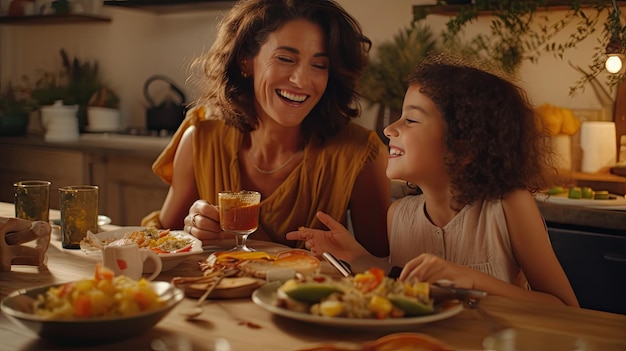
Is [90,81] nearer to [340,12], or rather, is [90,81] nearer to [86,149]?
[86,149]

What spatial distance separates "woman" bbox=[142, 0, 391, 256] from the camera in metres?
2.08

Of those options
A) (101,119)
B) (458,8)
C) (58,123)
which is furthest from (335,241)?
(101,119)

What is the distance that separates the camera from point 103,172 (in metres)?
4.10

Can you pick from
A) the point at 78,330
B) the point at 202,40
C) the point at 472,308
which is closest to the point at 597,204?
the point at 472,308

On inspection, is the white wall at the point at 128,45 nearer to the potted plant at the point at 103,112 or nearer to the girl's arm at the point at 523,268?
the potted plant at the point at 103,112

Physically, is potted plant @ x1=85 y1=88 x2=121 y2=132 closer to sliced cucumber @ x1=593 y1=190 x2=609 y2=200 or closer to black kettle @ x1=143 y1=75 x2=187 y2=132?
black kettle @ x1=143 y1=75 x2=187 y2=132

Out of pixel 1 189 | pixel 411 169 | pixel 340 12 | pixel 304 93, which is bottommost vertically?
pixel 1 189

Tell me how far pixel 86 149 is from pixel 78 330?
3230 millimetres

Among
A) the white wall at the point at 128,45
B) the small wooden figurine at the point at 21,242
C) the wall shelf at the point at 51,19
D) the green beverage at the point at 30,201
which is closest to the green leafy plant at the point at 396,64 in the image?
the white wall at the point at 128,45

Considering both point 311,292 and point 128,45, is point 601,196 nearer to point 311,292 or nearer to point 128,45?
point 311,292

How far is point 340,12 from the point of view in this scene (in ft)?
7.01

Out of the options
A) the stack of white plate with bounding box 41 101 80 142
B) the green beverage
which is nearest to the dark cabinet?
the green beverage

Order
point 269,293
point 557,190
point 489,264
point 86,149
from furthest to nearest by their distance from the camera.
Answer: point 86,149, point 557,190, point 489,264, point 269,293

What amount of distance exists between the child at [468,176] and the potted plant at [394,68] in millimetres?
1671
